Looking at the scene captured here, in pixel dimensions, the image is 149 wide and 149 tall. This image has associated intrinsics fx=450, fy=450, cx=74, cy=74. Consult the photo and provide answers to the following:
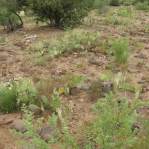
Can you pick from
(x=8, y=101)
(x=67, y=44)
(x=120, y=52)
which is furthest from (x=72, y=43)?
(x=8, y=101)

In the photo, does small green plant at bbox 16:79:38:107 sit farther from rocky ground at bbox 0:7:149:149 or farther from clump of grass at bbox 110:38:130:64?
clump of grass at bbox 110:38:130:64

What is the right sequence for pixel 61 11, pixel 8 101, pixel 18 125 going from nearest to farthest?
pixel 18 125 → pixel 8 101 → pixel 61 11

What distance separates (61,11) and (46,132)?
17.7ft

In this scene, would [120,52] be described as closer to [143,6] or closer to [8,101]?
[8,101]

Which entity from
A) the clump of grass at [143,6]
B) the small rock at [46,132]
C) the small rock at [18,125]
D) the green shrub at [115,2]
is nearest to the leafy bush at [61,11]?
the clump of grass at [143,6]

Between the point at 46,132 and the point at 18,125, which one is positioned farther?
the point at 18,125

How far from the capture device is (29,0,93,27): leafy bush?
953cm

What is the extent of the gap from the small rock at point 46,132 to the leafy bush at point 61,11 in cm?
522

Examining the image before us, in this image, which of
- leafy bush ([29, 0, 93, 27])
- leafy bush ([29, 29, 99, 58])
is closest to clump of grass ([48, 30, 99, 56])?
leafy bush ([29, 29, 99, 58])

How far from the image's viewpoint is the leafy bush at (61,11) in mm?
9531

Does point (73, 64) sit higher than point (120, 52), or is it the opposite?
point (120, 52)

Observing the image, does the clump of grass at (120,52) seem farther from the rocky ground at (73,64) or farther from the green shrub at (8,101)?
the green shrub at (8,101)

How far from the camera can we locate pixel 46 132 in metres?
4.56

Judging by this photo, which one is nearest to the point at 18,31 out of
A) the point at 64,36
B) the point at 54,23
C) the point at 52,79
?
the point at 54,23
